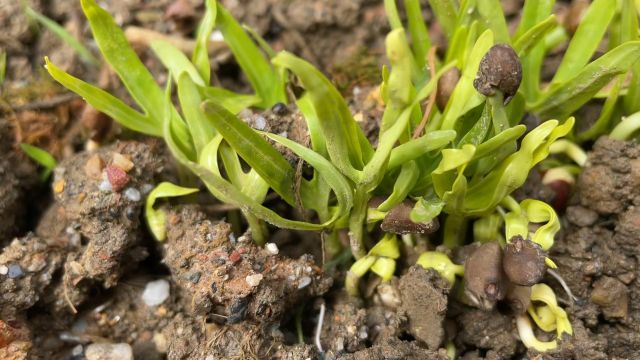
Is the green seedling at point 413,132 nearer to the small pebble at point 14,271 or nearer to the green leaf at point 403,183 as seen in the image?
the green leaf at point 403,183

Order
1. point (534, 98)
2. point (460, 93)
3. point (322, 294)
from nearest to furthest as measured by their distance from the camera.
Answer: point (460, 93) → point (322, 294) → point (534, 98)

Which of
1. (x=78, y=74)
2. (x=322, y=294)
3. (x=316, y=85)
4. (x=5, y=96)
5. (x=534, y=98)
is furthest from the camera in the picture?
(x=78, y=74)

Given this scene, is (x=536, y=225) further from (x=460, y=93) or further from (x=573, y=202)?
(x=460, y=93)

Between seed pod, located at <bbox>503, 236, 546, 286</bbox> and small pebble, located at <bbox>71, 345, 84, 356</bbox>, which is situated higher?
seed pod, located at <bbox>503, 236, 546, 286</bbox>

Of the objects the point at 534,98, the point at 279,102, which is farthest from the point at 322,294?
the point at 534,98

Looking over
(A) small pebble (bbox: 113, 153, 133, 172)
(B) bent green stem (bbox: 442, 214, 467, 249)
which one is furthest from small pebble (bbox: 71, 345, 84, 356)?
(B) bent green stem (bbox: 442, 214, 467, 249)

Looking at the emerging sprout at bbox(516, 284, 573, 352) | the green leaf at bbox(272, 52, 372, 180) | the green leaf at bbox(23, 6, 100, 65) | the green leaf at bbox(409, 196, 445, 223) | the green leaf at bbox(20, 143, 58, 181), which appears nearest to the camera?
the green leaf at bbox(272, 52, 372, 180)

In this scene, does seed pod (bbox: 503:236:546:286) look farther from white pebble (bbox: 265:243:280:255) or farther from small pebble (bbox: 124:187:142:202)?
small pebble (bbox: 124:187:142:202)
